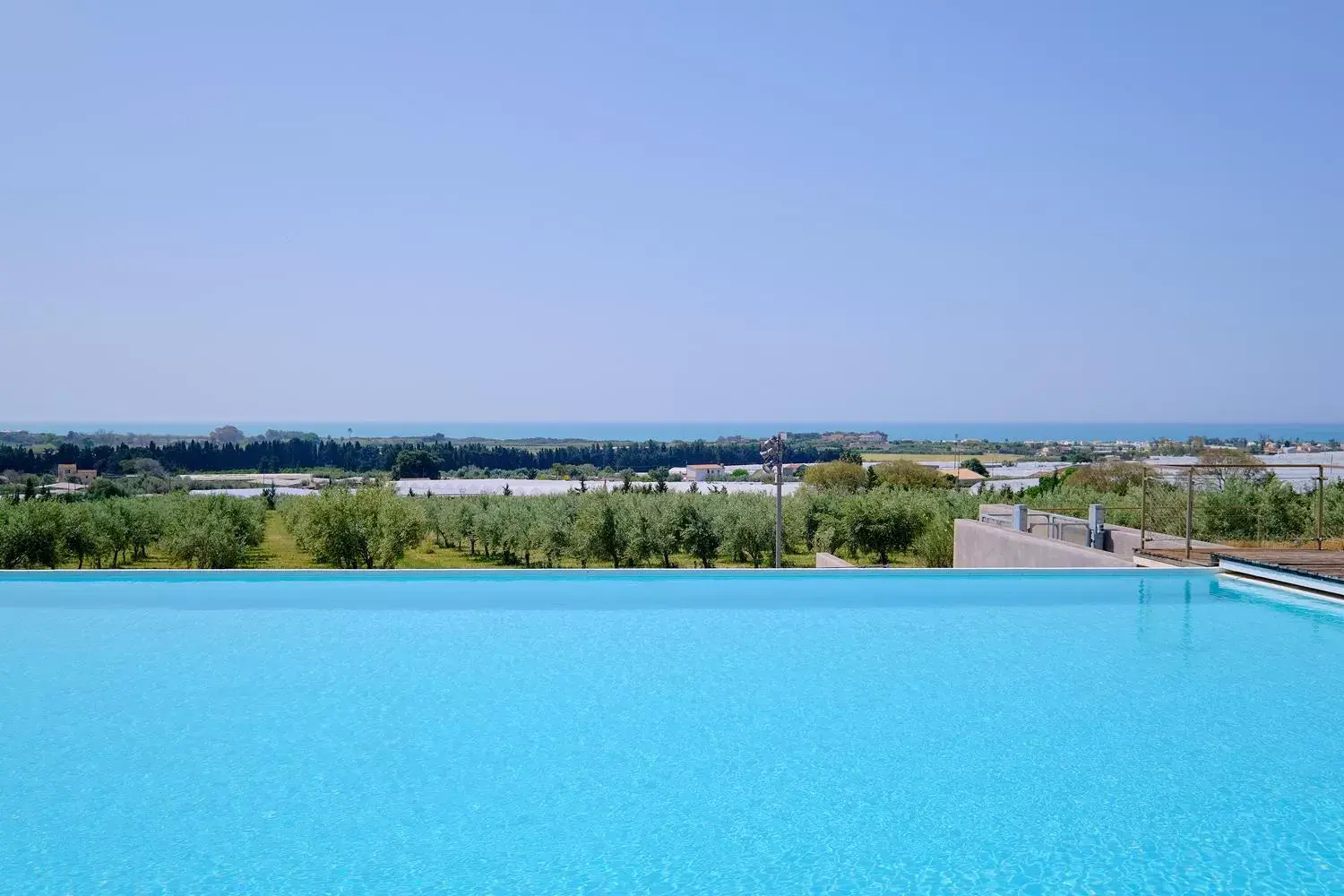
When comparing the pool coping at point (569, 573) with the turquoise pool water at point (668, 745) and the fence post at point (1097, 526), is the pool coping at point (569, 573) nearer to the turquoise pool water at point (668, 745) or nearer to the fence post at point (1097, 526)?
the turquoise pool water at point (668, 745)

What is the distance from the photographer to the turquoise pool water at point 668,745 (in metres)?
3.07

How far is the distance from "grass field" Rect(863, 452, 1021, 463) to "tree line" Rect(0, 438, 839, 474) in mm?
3080

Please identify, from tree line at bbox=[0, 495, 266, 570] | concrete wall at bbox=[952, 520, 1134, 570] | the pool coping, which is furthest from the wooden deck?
tree line at bbox=[0, 495, 266, 570]

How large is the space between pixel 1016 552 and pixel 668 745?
22.5 ft

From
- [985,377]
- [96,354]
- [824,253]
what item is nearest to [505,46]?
[824,253]

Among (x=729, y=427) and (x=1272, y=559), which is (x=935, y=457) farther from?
(x=729, y=427)

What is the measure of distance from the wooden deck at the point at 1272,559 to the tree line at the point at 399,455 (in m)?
23.3

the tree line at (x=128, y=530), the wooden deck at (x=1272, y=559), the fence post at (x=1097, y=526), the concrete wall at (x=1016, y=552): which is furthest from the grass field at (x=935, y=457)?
the wooden deck at (x=1272, y=559)

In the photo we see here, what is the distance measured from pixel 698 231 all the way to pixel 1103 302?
30.6 feet

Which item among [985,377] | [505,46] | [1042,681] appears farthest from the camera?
[985,377]

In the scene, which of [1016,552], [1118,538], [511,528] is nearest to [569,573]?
[1016,552]

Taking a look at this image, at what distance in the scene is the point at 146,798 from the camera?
3562 mm

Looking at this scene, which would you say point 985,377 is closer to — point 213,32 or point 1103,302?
point 1103,302

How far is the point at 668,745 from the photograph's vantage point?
418 cm
